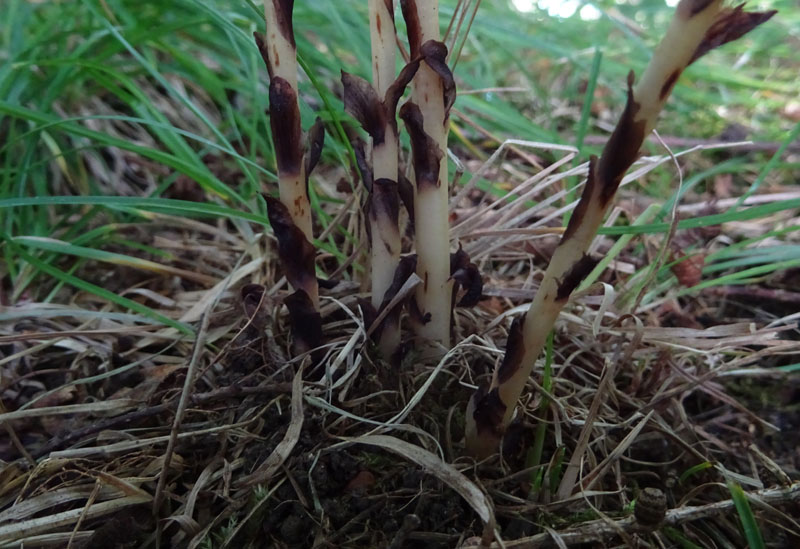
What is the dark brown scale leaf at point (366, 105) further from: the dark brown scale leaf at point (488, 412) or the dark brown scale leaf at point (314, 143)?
the dark brown scale leaf at point (488, 412)

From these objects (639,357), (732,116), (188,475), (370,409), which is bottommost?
(188,475)

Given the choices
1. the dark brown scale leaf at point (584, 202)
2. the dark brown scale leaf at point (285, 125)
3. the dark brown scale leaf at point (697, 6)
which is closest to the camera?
the dark brown scale leaf at point (697, 6)

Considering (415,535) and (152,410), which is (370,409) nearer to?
(415,535)

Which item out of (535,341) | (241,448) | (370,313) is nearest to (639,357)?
(535,341)

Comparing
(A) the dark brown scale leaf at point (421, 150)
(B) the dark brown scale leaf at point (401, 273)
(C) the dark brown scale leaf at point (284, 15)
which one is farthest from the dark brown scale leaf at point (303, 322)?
(C) the dark brown scale leaf at point (284, 15)

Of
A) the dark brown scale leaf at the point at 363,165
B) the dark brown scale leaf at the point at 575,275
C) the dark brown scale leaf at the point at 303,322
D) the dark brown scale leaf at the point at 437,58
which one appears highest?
the dark brown scale leaf at the point at 437,58

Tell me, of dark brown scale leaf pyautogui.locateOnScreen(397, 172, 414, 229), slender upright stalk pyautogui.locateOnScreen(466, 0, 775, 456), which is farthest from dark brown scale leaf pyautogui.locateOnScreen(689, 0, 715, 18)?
dark brown scale leaf pyautogui.locateOnScreen(397, 172, 414, 229)
